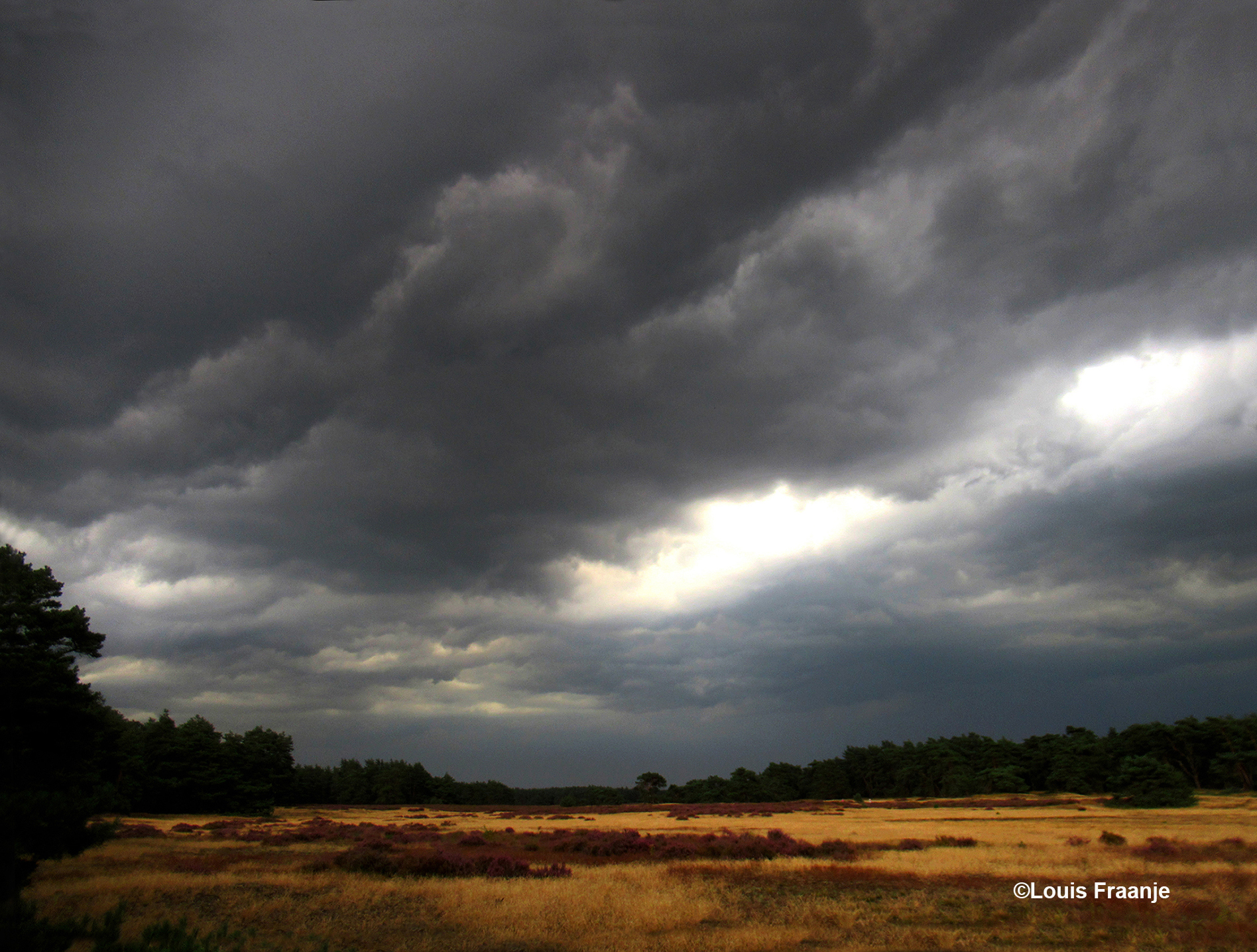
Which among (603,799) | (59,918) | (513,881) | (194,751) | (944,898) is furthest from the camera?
(603,799)

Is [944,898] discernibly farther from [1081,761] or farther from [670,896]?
[1081,761]

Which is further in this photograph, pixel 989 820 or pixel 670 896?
pixel 989 820

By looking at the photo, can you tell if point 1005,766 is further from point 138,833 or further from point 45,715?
point 45,715

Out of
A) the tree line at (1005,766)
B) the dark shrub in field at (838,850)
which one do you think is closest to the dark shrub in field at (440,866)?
the dark shrub in field at (838,850)

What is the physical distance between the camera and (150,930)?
9805 millimetres

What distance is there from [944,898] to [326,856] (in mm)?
31621

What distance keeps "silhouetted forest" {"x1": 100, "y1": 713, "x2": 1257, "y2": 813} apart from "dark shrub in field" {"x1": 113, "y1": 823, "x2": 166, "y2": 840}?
7.62 feet

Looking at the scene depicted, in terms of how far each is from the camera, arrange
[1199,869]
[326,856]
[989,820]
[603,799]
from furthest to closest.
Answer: [603,799] → [989,820] → [326,856] → [1199,869]

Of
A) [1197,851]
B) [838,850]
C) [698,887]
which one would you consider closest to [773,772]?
[838,850]

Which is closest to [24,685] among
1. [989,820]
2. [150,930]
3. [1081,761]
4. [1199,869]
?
[150,930]

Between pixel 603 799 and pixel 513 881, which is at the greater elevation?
pixel 513 881

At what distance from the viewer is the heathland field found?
16.9 m

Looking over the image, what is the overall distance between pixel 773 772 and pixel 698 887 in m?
122

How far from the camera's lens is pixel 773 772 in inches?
5251
